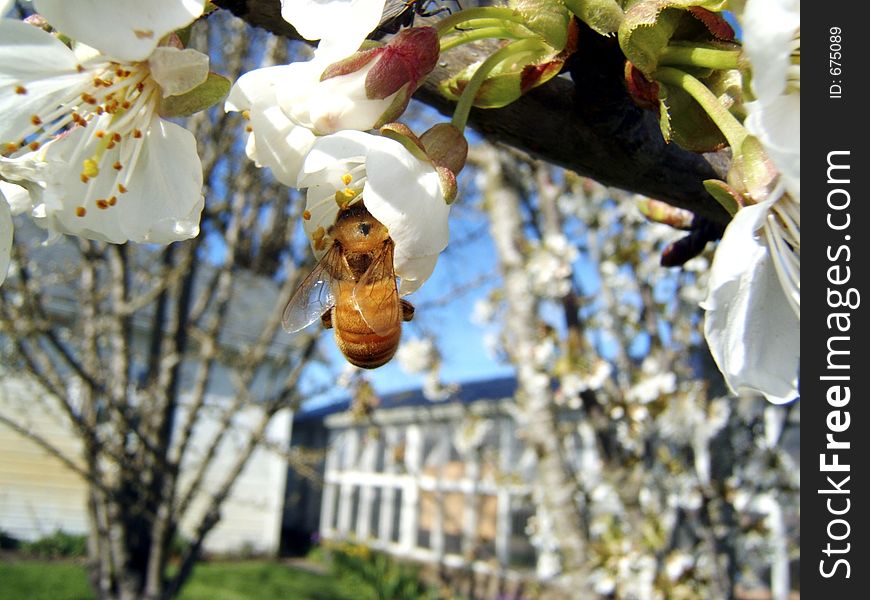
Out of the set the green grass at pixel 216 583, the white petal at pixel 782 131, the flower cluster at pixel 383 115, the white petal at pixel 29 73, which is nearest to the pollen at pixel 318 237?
the flower cluster at pixel 383 115

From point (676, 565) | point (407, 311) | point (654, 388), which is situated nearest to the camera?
point (407, 311)

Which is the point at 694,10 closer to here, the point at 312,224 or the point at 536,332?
the point at 312,224

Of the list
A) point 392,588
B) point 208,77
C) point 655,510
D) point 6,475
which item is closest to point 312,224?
point 208,77

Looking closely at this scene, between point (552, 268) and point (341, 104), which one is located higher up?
point (552, 268)

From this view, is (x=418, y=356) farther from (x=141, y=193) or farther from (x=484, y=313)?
(x=141, y=193)

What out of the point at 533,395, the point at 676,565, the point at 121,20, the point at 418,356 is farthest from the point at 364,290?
the point at 418,356

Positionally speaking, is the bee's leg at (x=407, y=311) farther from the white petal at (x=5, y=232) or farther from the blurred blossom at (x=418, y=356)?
the blurred blossom at (x=418, y=356)

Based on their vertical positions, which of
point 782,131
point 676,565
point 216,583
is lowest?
point 216,583

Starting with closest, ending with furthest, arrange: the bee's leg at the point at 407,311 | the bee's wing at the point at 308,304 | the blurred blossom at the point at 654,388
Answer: the bee's leg at the point at 407,311 → the bee's wing at the point at 308,304 → the blurred blossom at the point at 654,388
